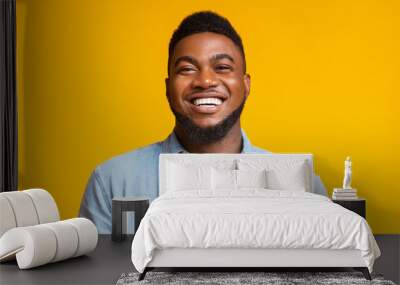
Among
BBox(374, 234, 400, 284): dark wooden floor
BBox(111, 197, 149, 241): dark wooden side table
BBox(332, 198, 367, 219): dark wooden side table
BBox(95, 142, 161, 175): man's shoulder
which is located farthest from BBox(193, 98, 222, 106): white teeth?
BBox(374, 234, 400, 284): dark wooden floor

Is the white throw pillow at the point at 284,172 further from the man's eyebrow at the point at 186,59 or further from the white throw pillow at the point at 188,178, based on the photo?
the man's eyebrow at the point at 186,59

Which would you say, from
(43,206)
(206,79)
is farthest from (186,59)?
(43,206)

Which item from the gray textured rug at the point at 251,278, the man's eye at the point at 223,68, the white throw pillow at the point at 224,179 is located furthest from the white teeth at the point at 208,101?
the gray textured rug at the point at 251,278

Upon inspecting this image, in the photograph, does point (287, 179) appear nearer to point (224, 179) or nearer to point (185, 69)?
point (224, 179)

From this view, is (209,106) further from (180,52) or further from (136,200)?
(136,200)

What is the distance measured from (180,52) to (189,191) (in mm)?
1735

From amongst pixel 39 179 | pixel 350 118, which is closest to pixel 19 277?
pixel 39 179

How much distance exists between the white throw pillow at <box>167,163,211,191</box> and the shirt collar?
17.4 inches

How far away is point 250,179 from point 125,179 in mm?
1462

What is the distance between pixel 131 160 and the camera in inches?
280

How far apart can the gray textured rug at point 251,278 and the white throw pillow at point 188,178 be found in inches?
59.9

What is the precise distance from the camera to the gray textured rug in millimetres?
4777

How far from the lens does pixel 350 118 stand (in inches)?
278

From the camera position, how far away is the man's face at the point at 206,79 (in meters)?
6.90
